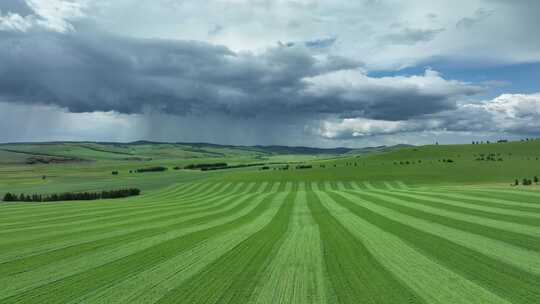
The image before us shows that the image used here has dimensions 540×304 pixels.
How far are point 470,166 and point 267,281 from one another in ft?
368

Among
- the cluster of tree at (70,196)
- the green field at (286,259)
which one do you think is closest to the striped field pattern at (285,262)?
the green field at (286,259)

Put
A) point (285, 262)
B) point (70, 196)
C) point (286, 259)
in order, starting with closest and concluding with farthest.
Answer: point (285, 262), point (286, 259), point (70, 196)

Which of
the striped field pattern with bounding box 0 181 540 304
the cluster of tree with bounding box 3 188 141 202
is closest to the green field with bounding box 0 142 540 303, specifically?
the striped field pattern with bounding box 0 181 540 304

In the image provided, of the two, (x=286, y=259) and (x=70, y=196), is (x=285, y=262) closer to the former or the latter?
(x=286, y=259)

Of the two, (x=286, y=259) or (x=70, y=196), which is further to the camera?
(x=70, y=196)

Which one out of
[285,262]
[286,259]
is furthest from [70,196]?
[285,262]

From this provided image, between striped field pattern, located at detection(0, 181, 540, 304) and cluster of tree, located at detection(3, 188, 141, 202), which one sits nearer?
striped field pattern, located at detection(0, 181, 540, 304)

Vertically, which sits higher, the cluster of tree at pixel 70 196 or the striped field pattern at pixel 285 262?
the striped field pattern at pixel 285 262

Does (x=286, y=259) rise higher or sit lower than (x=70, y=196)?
higher

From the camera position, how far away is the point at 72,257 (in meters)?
15.6

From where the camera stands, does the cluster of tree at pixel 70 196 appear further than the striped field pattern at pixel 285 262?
Yes

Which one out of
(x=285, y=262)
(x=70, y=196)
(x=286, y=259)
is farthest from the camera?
(x=70, y=196)

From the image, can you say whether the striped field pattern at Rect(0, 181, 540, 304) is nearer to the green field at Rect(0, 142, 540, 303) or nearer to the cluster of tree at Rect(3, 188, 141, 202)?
the green field at Rect(0, 142, 540, 303)

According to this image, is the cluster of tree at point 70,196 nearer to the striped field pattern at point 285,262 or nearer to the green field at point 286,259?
the green field at point 286,259
